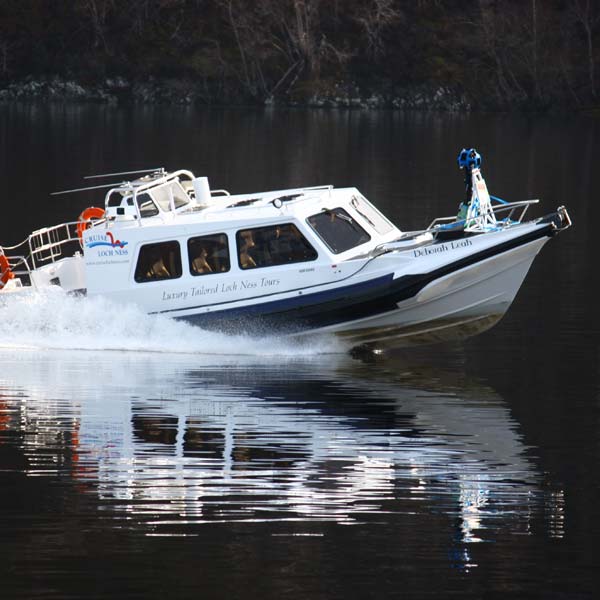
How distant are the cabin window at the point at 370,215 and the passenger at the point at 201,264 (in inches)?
101

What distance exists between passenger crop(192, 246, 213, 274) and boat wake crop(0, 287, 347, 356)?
0.94 metres

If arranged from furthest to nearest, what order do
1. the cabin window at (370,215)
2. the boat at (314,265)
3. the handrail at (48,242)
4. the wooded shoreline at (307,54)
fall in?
the wooded shoreline at (307,54) → the handrail at (48,242) → the cabin window at (370,215) → the boat at (314,265)

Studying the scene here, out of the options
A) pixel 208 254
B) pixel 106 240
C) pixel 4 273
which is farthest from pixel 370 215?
pixel 4 273

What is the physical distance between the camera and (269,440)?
1845 centimetres

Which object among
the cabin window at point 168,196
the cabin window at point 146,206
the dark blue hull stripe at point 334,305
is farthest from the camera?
the cabin window at point 168,196

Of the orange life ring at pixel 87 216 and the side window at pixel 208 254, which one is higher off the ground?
the orange life ring at pixel 87 216

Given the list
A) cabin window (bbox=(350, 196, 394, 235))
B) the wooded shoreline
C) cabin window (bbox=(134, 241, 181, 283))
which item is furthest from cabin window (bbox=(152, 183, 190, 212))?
the wooded shoreline

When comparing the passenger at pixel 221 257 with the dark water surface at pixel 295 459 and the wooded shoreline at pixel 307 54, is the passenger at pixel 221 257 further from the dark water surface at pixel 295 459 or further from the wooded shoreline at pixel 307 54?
the wooded shoreline at pixel 307 54

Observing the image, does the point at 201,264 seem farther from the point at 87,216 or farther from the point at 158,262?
the point at 87,216

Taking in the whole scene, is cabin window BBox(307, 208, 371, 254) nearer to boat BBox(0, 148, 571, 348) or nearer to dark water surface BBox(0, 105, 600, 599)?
boat BBox(0, 148, 571, 348)

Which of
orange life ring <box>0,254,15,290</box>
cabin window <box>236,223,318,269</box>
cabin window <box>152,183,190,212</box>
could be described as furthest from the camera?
orange life ring <box>0,254,15,290</box>

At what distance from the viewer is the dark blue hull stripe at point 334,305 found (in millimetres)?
22344

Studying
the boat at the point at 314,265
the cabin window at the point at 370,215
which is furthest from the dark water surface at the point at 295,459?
the cabin window at the point at 370,215

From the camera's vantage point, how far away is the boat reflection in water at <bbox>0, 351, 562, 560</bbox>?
627 inches
